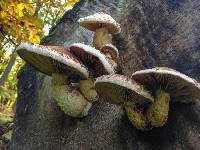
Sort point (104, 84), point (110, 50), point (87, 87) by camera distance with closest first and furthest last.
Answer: point (104, 84) → point (87, 87) → point (110, 50)

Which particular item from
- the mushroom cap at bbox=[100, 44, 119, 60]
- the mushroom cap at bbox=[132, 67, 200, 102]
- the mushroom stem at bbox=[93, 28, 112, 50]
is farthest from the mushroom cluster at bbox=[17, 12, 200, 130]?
the mushroom stem at bbox=[93, 28, 112, 50]

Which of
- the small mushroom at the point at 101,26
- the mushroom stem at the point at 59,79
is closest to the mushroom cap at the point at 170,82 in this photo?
the mushroom stem at the point at 59,79

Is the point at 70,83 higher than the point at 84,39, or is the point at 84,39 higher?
the point at 84,39

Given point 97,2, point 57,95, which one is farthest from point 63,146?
point 97,2

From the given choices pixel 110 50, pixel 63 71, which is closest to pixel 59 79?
pixel 63 71

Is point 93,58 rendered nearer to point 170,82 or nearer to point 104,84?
point 104,84

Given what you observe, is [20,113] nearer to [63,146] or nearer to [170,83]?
[63,146]

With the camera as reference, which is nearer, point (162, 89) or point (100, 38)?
point (162, 89)
